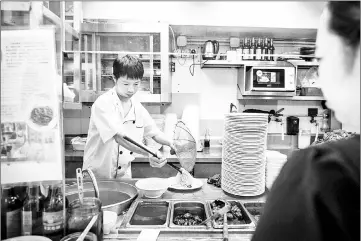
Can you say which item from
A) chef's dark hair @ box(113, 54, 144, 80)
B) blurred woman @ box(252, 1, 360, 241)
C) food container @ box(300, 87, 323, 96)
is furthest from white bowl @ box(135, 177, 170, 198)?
food container @ box(300, 87, 323, 96)

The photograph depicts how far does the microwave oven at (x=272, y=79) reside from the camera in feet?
11.7

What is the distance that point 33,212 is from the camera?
3.36 ft

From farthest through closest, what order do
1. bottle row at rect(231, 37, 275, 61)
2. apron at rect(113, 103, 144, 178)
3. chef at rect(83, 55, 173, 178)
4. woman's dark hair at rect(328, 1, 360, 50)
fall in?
bottle row at rect(231, 37, 275, 61) < apron at rect(113, 103, 144, 178) < chef at rect(83, 55, 173, 178) < woman's dark hair at rect(328, 1, 360, 50)

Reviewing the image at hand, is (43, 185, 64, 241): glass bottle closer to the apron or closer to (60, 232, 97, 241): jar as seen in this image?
(60, 232, 97, 241): jar

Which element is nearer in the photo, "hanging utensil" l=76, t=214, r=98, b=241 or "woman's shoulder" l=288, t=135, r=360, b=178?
"woman's shoulder" l=288, t=135, r=360, b=178

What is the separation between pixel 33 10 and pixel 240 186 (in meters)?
1.42

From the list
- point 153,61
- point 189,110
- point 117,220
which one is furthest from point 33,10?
point 189,110

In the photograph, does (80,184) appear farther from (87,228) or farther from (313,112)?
(313,112)

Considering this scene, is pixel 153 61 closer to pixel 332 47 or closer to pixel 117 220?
pixel 117 220

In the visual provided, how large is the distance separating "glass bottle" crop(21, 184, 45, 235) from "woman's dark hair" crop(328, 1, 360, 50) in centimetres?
109

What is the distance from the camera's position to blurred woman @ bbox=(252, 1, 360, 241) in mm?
544

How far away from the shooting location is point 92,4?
382 centimetres

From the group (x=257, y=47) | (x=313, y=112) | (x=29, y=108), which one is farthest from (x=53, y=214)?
(x=313, y=112)

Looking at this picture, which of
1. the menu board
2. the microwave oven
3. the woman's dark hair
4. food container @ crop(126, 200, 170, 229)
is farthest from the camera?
the microwave oven
